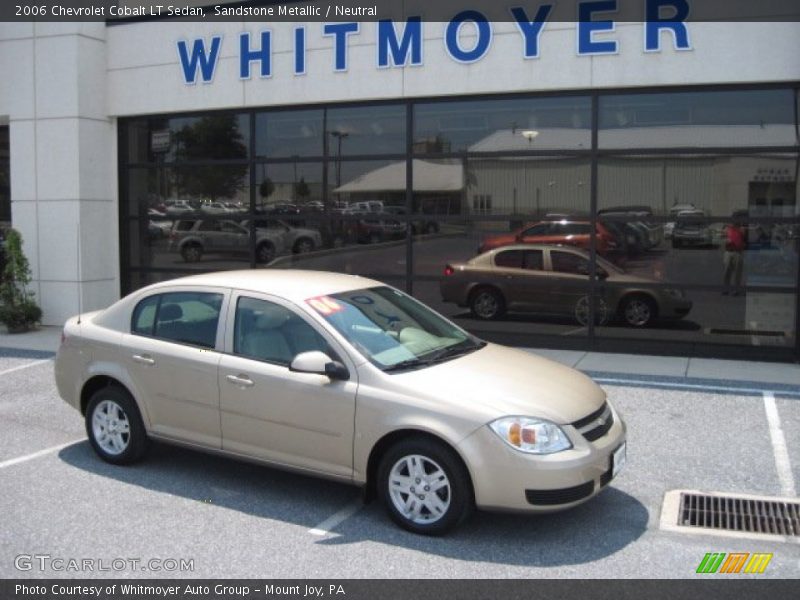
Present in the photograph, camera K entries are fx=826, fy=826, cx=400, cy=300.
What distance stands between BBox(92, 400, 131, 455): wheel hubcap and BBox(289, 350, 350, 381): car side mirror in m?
1.79

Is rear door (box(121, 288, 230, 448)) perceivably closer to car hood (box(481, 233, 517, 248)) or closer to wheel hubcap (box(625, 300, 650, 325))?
car hood (box(481, 233, 517, 248))

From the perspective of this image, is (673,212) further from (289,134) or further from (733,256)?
(289,134)

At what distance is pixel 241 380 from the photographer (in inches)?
215

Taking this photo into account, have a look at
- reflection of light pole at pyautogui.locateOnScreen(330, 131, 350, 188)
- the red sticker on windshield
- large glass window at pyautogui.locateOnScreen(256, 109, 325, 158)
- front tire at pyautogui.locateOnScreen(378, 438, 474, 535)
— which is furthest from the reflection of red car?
front tire at pyautogui.locateOnScreen(378, 438, 474, 535)

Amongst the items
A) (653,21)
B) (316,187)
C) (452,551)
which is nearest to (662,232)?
(653,21)

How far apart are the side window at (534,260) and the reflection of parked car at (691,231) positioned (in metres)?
1.68

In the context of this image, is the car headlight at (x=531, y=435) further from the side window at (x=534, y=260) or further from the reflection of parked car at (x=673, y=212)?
the side window at (x=534, y=260)

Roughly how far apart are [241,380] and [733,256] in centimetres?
706

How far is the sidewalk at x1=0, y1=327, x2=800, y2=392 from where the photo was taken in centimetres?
898

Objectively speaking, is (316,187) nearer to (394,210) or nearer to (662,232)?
(394,210)

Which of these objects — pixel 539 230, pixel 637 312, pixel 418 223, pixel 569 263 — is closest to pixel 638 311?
pixel 637 312

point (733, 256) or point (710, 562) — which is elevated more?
point (733, 256)

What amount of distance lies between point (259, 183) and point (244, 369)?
7.55 meters
